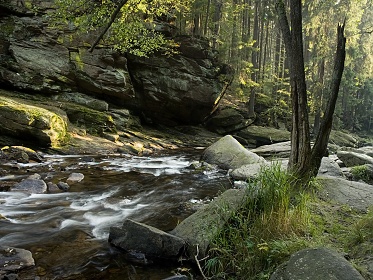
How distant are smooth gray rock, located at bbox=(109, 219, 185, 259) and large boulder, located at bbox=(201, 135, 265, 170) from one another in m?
6.89

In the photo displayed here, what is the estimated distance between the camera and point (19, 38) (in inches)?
605

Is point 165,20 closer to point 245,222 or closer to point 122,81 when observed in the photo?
point 122,81

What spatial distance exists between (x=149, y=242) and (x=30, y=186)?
4.50 meters

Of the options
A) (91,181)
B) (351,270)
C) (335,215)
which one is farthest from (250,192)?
(91,181)

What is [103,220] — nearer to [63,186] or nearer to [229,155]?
[63,186]

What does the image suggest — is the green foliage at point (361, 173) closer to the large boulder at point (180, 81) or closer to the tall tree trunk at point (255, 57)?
the large boulder at point (180, 81)

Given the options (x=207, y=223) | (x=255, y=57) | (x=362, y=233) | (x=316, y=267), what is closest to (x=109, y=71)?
(x=207, y=223)

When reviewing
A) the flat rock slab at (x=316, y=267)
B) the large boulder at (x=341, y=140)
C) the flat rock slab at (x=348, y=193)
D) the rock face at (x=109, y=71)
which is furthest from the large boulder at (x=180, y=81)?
the flat rock slab at (x=316, y=267)

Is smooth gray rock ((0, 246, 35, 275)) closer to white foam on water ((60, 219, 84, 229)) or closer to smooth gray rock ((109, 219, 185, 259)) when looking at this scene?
smooth gray rock ((109, 219, 185, 259))

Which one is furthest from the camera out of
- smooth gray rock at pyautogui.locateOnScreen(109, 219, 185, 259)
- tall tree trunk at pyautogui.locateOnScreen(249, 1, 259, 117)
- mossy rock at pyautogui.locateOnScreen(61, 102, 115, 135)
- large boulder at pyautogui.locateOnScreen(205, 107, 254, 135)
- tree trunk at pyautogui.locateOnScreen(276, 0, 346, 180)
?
tall tree trunk at pyautogui.locateOnScreen(249, 1, 259, 117)

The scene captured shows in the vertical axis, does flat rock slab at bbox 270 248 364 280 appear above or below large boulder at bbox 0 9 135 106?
below

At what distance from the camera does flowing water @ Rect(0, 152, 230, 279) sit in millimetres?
4137

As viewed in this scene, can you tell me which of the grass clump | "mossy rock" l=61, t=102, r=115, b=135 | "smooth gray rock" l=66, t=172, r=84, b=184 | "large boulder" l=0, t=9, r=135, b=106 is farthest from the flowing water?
"large boulder" l=0, t=9, r=135, b=106

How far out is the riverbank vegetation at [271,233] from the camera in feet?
11.4
